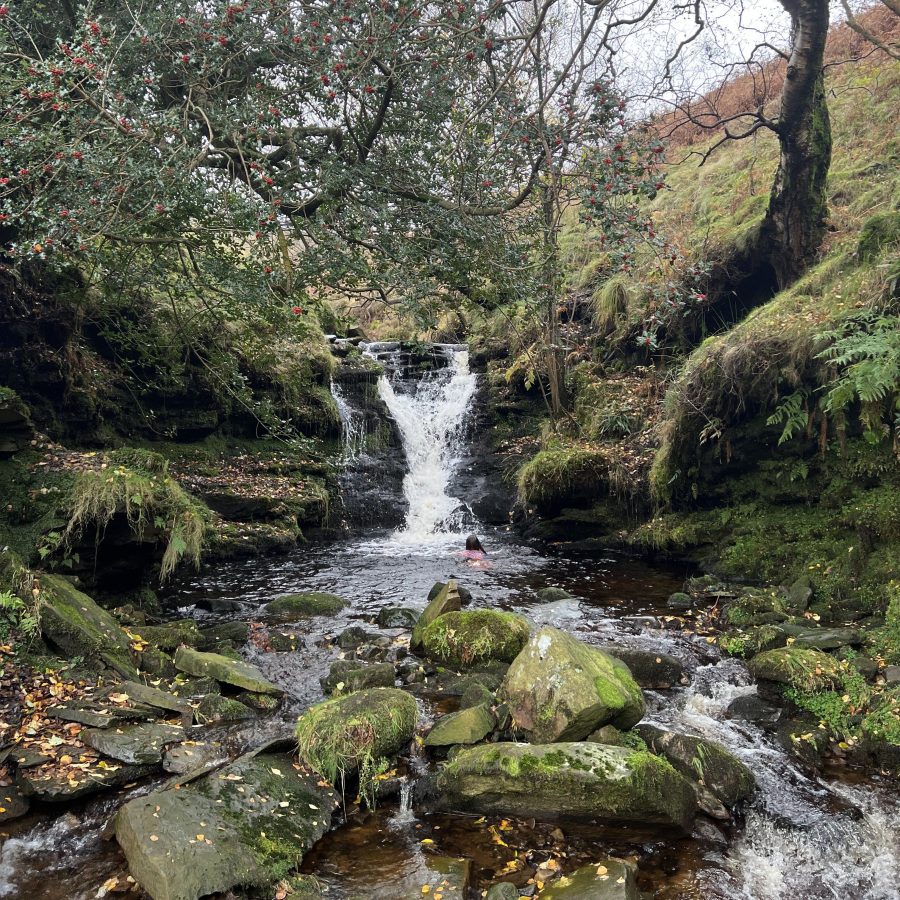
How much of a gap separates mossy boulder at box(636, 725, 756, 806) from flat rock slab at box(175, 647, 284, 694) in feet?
11.4

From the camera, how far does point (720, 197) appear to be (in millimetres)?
15445

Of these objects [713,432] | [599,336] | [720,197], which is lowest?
[713,432]

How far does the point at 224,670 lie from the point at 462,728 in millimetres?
2410

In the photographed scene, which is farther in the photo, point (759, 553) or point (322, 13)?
point (759, 553)

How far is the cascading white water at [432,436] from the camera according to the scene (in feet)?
49.5

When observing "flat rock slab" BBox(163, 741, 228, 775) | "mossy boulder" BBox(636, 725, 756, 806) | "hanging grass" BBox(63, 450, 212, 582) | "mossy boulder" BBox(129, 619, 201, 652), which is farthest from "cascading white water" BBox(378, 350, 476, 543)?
"mossy boulder" BBox(636, 725, 756, 806)

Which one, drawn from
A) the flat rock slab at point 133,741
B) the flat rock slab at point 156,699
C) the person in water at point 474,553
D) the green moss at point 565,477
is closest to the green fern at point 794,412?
the green moss at point 565,477

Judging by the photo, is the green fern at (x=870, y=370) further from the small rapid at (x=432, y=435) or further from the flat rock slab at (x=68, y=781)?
the small rapid at (x=432, y=435)

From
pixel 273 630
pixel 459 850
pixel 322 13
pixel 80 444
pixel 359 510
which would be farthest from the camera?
pixel 359 510

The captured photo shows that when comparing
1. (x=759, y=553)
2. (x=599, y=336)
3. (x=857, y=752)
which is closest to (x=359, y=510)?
(x=599, y=336)

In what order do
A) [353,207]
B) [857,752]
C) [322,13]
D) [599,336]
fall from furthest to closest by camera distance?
[599,336] → [353,207] → [322,13] → [857,752]

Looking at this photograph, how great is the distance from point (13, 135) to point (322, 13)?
298 cm

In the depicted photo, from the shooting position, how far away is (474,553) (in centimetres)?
1204

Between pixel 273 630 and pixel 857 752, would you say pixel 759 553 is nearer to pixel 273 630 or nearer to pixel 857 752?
pixel 857 752
